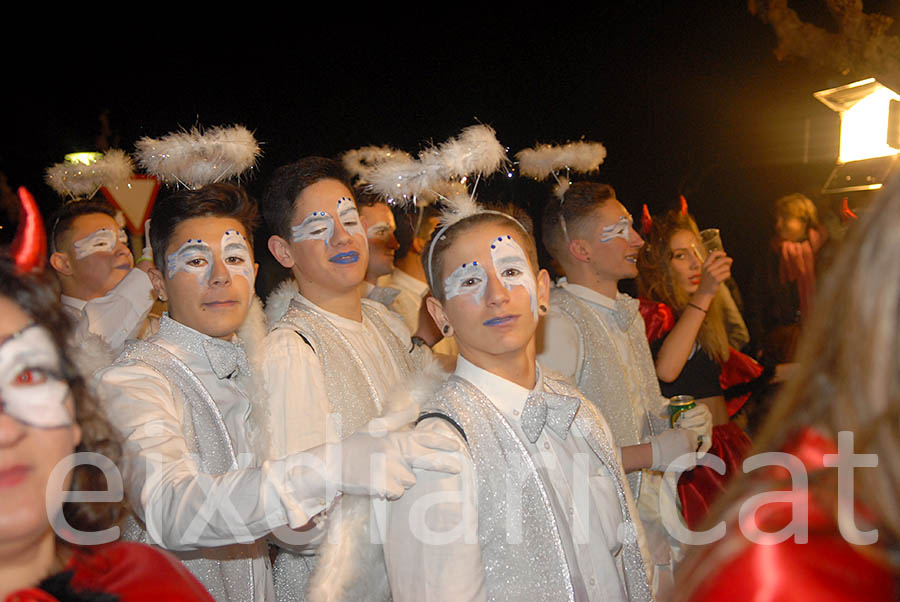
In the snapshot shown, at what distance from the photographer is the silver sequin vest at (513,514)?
194 cm

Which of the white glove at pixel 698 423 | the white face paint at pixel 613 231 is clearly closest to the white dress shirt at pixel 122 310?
the white face paint at pixel 613 231

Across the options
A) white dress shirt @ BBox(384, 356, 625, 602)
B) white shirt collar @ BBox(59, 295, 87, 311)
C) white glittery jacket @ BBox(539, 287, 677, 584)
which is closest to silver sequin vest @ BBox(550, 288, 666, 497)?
white glittery jacket @ BBox(539, 287, 677, 584)

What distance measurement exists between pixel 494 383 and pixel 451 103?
735 cm

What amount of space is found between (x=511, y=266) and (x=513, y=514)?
2.47 ft

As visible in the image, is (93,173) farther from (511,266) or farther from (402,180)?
(511,266)

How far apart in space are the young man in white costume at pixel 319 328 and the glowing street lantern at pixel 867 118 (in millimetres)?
3346

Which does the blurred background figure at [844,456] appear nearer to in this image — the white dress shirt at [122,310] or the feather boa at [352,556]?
the feather boa at [352,556]

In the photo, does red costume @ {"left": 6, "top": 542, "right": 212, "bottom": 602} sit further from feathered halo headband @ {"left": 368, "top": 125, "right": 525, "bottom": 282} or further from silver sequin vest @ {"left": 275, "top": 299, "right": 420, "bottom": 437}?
silver sequin vest @ {"left": 275, "top": 299, "right": 420, "bottom": 437}

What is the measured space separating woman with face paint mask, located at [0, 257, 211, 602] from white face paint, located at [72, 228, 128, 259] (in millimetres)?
3031

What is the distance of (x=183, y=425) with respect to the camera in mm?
2365

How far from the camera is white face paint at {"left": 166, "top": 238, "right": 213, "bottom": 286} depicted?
2.62 meters

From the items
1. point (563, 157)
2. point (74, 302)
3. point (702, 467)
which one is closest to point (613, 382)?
point (702, 467)

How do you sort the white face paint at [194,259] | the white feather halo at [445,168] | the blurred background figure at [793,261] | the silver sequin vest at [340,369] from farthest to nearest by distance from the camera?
the blurred background figure at [793,261] → the silver sequin vest at [340,369] → the white face paint at [194,259] → the white feather halo at [445,168]

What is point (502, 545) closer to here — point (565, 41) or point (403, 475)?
point (403, 475)
